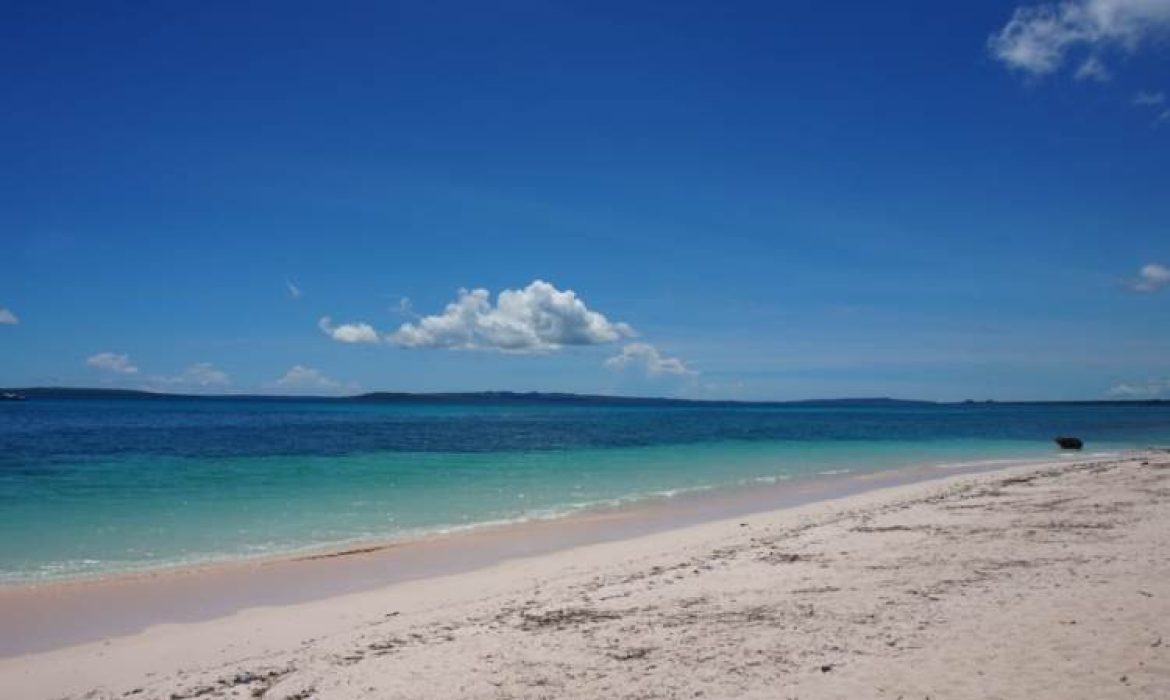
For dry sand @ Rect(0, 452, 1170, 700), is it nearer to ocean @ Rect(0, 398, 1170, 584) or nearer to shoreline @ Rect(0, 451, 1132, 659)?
shoreline @ Rect(0, 451, 1132, 659)

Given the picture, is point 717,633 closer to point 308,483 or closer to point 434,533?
point 434,533

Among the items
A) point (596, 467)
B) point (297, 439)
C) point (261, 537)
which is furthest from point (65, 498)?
point (297, 439)

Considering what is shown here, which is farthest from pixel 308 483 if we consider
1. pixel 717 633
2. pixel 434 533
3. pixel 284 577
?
pixel 717 633

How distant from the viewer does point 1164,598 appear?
8297 millimetres

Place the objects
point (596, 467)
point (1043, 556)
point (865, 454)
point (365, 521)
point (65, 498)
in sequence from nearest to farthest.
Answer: point (1043, 556)
point (365, 521)
point (65, 498)
point (596, 467)
point (865, 454)

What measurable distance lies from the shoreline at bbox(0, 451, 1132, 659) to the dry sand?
0.60 meters

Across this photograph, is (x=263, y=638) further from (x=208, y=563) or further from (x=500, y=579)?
(x=208, y=563)

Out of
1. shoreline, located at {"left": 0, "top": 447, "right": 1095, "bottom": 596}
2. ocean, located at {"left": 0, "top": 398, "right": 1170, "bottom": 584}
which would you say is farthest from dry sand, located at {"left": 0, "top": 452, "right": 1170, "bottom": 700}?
ocean, located at {"left": 0, "top": 398, "right": 1170, "bottom": 584}

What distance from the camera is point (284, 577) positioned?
11.8 m

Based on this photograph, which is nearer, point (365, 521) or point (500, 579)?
point (500, 579)

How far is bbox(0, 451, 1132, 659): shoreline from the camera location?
948 cm

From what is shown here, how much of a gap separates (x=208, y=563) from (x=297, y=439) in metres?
37.6

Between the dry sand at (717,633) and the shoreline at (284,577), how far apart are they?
602 mm

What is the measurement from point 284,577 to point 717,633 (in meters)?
7.26
